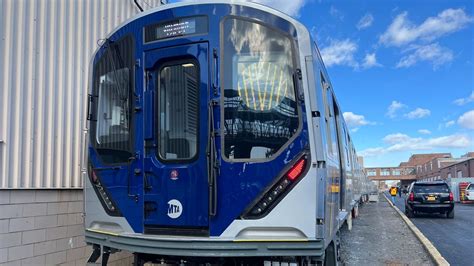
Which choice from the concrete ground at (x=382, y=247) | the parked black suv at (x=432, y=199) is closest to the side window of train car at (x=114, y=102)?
the concrete ground at (x=382, y=247)

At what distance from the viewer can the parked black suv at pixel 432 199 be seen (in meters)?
19.8

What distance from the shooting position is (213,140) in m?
3.96

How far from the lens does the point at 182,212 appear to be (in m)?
4.01

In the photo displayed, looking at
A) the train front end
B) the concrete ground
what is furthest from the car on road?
the train front end

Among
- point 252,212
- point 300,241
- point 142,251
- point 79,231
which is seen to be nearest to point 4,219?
point 79,231

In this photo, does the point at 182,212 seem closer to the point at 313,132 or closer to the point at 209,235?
the point at 209,235

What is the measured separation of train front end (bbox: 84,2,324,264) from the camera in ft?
12.4

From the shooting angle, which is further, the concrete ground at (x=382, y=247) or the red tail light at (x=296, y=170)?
the concrete ground at (x=382, y=247)

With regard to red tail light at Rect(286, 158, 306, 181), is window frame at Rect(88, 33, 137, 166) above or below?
above

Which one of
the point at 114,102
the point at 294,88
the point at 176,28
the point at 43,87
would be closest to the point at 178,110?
the point at 176,28

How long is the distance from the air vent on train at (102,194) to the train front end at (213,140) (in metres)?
0.02

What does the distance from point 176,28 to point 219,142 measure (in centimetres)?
120

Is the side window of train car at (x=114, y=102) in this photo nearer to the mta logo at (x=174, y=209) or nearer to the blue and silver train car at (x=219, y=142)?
the blue and silver train car at (x=219, y=142)

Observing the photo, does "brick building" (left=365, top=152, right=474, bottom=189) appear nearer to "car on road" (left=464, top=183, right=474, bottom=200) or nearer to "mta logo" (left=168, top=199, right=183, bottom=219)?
"car on road" (left=464, top=183, right=474, bottom=200)
